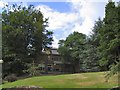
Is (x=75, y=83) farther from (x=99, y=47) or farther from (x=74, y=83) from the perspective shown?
(x=99, y=47)

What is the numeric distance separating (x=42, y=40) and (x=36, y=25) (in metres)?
1.93

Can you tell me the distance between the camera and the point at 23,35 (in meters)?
27.2

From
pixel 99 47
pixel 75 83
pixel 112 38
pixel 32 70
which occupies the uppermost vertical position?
pixel 112 38

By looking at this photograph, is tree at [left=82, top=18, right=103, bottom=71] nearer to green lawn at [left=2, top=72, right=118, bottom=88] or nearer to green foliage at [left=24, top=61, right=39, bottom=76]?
green foliage at [left=24, top=61, right=39, bottom=76]

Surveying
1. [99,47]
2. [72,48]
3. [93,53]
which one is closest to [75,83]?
[99,47]

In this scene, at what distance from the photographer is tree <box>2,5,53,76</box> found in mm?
26562

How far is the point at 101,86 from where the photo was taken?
1341cm

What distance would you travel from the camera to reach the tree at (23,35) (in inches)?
1046

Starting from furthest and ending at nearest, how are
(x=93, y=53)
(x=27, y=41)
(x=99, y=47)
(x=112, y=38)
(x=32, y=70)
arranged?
(x=27, y=41)
(x=93, y=53)
(x=32, y=70)
(x=99, y=47)
(x=112, y=38)

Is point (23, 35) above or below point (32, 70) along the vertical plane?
above

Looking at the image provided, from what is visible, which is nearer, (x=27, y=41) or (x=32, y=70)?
(x=32, y=70)

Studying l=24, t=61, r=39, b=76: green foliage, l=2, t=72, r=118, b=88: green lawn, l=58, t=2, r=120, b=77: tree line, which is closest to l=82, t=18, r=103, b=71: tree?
l=58, t=2, r=120, b=77: tree line

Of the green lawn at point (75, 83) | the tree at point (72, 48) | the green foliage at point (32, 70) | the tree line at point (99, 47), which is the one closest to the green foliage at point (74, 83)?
the green lawn at point (75, 83)

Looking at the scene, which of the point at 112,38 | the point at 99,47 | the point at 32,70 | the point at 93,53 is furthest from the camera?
the point at 93,53
